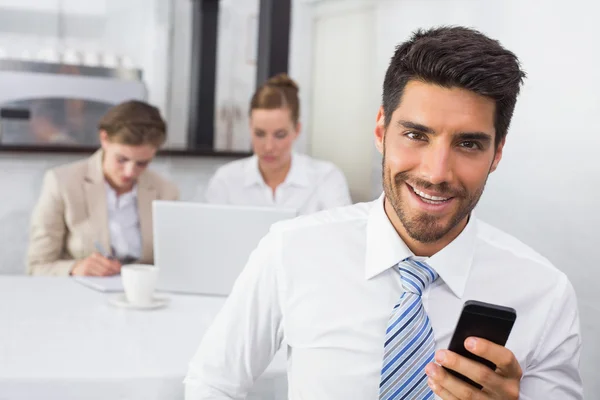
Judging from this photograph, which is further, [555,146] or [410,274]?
[555,146]

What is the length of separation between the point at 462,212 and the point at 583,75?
95 cm

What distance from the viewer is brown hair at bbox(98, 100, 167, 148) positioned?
289cm

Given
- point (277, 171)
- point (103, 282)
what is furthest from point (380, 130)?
point (277, 171)

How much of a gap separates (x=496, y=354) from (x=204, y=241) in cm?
123

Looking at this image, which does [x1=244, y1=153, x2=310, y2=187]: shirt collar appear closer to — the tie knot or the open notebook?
the open notebook

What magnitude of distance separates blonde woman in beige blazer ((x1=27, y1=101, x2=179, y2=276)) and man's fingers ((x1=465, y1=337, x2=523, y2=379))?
181 cm

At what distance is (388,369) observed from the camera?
130cm

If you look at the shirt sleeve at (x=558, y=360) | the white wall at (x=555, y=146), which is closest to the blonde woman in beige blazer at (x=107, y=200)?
the white wall at (x=555, y=146)

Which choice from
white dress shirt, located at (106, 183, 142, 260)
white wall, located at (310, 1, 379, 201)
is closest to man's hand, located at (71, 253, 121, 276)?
white dress shirt, located at (106, 183, 142, 260)

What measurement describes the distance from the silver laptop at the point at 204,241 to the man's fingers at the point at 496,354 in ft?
3.60

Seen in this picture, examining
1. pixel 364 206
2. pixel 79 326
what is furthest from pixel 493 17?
pixel 79 326

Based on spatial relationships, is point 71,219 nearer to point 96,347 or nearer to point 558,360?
point 96,347

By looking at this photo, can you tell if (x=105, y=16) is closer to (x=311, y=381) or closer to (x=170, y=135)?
(x=170, y=135)

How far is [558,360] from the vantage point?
4.43ft
